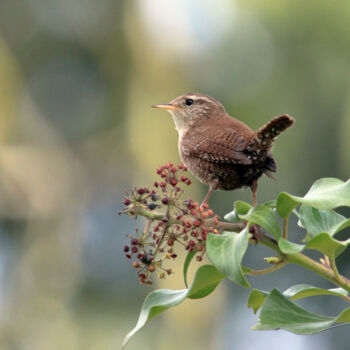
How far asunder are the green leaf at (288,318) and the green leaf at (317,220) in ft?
0.83

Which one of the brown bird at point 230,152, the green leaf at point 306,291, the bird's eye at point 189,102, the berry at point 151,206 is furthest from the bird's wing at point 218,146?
the berry at point 151,206

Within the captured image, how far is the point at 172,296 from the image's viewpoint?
6.18 feet

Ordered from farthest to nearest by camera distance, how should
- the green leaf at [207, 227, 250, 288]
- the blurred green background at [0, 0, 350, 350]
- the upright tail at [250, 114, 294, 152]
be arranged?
1. the blurred green background at [0, 0, 350, 350]
2. the upright tail at [250, 114, 294, 152]
3. the green leaf at [207, 227, 250, 288]

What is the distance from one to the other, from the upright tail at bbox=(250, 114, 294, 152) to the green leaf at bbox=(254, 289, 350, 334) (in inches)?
36.7

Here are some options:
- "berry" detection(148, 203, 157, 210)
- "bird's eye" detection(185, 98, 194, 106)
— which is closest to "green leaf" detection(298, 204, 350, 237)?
"berry" detection(148, 203, 157, 210)

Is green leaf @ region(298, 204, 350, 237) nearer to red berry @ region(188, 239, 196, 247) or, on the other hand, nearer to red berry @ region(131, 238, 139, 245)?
red berry @ region(188, 239, 196, 247)

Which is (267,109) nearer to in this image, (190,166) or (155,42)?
(155,42)

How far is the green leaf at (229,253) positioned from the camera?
162 centimetres

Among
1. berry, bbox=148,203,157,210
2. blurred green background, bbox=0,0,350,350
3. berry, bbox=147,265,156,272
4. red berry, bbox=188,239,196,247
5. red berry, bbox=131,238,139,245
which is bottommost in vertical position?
berry, bbox=147,265,156,272

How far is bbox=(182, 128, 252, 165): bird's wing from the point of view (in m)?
2.97

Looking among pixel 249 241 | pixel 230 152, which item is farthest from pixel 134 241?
pixel 230 152

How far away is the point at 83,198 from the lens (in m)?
16.0

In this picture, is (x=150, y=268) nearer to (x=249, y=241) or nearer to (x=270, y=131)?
(x=249, y=241)

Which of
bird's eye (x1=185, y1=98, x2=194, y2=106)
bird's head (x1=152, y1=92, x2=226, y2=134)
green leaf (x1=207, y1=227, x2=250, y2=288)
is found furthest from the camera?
bird's eye (x1=185, y1=98, x2=194, y2=106)
